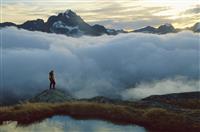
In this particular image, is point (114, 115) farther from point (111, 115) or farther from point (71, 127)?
point (71, 127)

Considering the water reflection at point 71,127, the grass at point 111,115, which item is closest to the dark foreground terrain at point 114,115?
the grass at point 111,115

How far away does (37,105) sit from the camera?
1822 inches

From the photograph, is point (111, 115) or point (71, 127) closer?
point (71, 127)

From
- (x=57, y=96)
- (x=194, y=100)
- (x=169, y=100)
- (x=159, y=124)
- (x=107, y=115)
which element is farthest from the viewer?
(x=194, y=100)

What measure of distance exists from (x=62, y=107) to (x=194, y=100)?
3118 centimetres

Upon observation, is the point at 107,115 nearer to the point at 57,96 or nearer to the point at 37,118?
the point at 37,118

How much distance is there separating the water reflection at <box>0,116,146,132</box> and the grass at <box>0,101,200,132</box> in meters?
1.44

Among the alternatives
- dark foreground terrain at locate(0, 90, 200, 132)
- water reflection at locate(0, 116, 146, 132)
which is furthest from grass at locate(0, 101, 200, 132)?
water reflection at locate(0, 116, 146, 132)

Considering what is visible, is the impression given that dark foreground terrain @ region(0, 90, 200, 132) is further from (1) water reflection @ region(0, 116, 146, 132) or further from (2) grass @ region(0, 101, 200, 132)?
(1) water reflection @ region(0, 116, 146, 132)

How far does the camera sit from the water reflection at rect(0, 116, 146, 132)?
38.7m

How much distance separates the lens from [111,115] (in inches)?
1747

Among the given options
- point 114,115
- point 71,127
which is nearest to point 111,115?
point 114,115

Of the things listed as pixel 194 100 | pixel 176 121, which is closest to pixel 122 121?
pixel 176 121

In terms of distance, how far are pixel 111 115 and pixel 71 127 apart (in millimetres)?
5864
